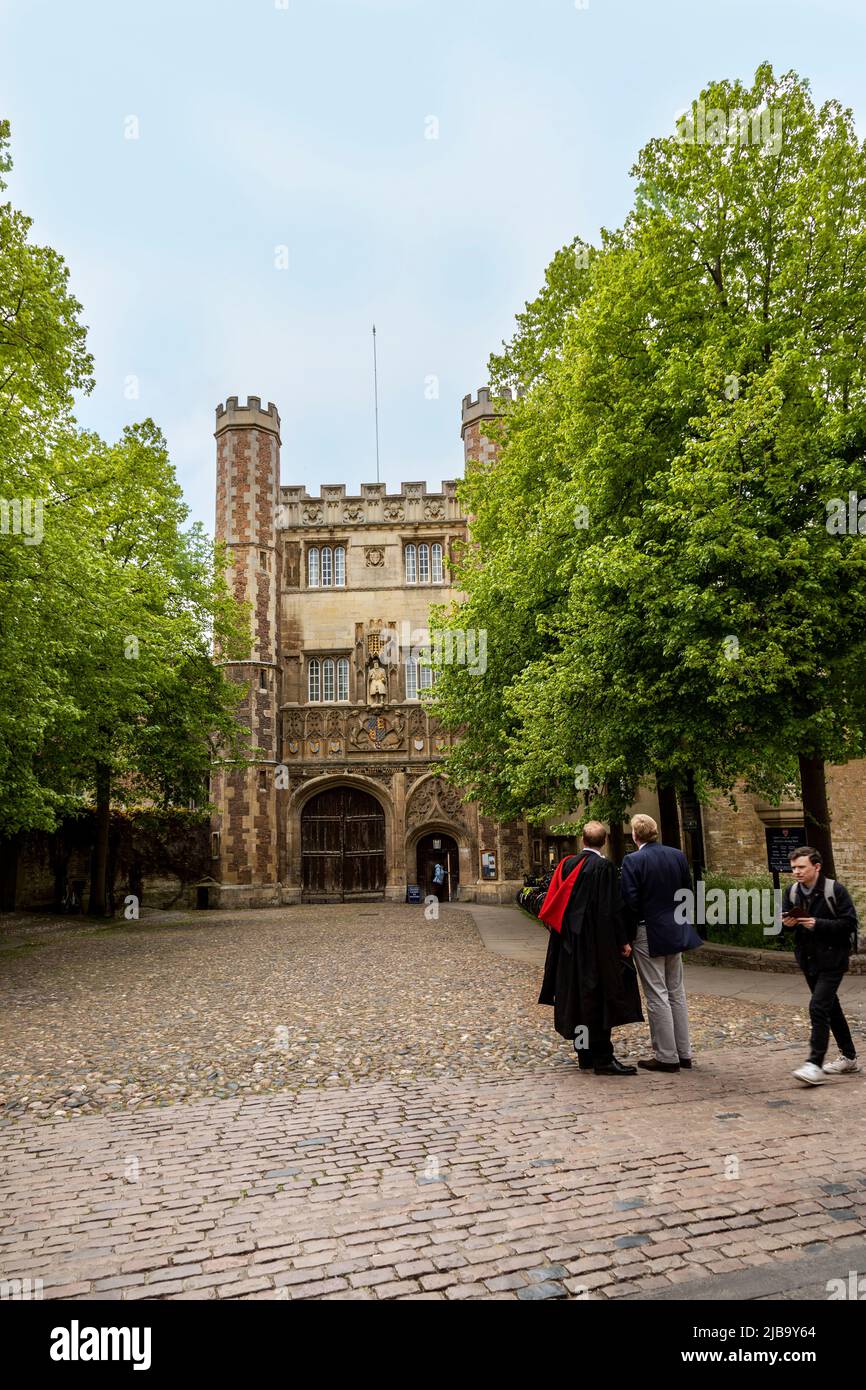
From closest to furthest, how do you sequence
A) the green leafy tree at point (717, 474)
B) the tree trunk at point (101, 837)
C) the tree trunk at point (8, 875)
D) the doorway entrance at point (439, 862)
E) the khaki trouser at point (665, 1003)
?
the khaki trouser at point (665, 1003) → the green leafy tree at point (717, 474) → the tree trunk at point (101, 837) → the tree trunk at point (8, 875) → the doorway entrance at point (439, 862)

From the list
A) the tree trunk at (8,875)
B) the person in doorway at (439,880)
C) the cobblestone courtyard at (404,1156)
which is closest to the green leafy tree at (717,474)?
the cobblestone courtyard at (404,1156)

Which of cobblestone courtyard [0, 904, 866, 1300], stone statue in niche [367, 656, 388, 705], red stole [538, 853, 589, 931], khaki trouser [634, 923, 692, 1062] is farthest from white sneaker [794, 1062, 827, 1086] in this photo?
stone statue in niche [367, 656, 388, 705]

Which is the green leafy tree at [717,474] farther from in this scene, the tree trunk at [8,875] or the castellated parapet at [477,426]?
the castellated parapet at [477,426]

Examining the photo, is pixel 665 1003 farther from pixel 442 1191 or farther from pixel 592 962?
pixel 442 1191

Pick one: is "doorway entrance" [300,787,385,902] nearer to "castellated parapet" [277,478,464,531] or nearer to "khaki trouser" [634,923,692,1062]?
"castellated parapet" [277,478,464,531]

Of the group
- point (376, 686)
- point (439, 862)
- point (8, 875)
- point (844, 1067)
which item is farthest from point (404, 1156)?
point (376, 686)

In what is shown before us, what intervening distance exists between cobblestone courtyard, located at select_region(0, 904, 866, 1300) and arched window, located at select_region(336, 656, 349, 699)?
23335 millimetres

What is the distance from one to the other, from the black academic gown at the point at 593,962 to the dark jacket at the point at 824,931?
4.10 feet

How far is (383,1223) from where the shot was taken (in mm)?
3674

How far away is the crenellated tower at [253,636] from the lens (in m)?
28.7

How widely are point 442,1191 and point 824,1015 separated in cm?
328

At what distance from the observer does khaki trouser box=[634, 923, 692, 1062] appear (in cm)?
618
